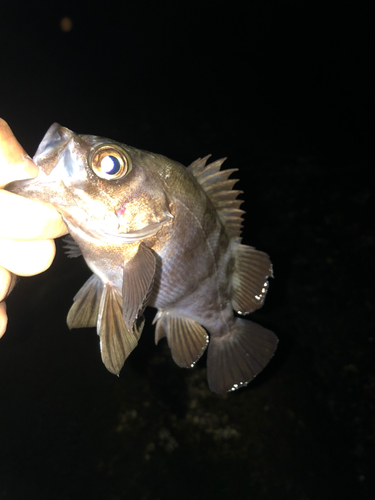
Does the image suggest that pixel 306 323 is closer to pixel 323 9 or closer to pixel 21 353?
pixel 21 353

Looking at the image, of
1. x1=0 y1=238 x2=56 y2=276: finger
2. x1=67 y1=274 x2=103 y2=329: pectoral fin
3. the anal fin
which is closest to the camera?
x1=0 y1=238 x2=56 y2=276: finger

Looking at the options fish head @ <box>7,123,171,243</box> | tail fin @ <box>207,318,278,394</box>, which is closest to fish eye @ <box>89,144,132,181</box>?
fish head @ <box>7,123,171,243</box>

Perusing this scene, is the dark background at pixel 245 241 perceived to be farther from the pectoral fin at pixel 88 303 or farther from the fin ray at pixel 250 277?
the pectoral fin at pixel 88 303

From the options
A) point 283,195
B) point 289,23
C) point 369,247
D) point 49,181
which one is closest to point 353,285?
point 369,247

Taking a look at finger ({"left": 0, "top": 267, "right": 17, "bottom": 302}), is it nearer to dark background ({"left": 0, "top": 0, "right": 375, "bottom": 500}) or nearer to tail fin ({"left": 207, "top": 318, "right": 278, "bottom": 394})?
tail fin ({"left": 207, "top": 318, "right": 278, "bottom": 394})

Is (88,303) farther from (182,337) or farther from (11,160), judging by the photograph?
(11,160)

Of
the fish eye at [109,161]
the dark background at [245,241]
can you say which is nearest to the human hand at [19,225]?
the fish eye at [109,161]
